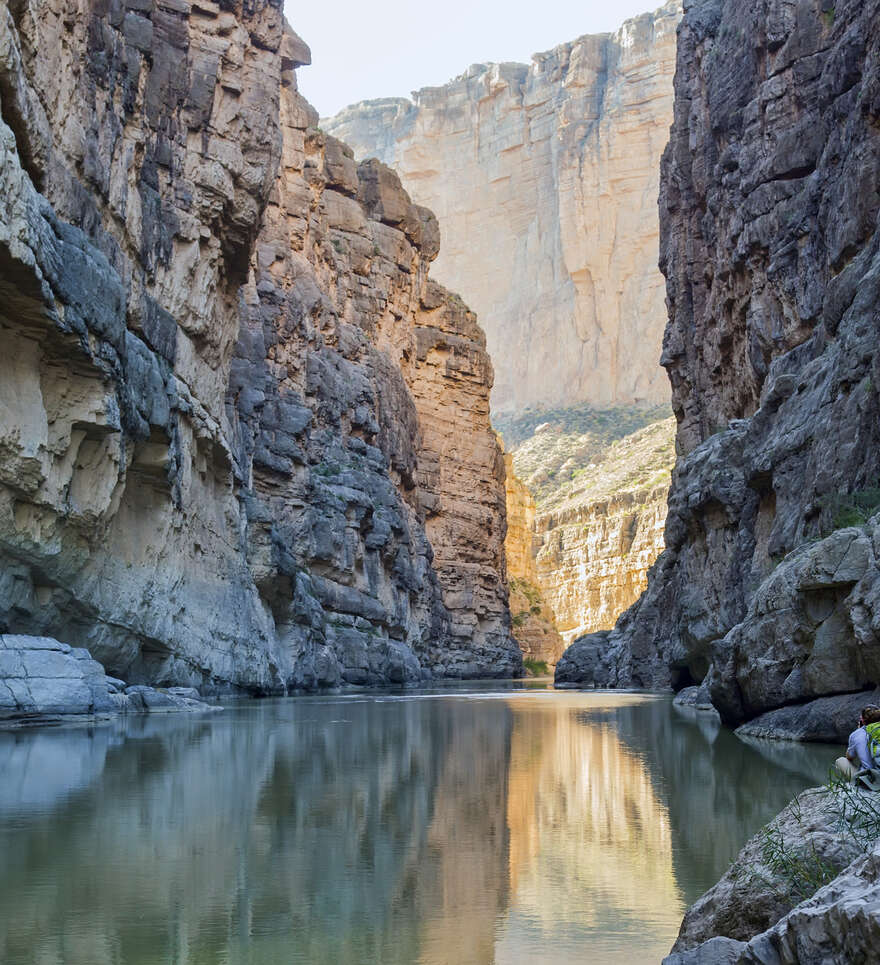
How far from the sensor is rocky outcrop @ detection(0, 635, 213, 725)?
20.1 m

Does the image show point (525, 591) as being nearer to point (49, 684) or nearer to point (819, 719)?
point (49, 684)

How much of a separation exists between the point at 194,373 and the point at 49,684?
15.3m

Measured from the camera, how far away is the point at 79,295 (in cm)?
2234

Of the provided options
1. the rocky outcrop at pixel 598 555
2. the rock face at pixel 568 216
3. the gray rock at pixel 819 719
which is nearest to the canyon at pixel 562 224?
the rock face at pixel 568 216

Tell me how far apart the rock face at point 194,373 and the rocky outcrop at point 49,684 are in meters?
1.96

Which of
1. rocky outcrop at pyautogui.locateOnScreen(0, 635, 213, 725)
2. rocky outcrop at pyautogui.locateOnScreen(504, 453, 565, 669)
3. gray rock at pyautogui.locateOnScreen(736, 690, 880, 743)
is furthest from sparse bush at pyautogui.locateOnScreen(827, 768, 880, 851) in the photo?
rocky outcrop at pyautogui.locateOnScreen(504, 453, 565, 669)

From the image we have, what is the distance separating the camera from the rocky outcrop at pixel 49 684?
20062 mm

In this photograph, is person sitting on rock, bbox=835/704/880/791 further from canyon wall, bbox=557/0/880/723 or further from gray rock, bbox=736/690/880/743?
gray rock, bbox=736/690/880/743

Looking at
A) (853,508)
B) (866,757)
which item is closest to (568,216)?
(853,508)

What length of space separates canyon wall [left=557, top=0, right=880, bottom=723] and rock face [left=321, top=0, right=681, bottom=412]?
105m

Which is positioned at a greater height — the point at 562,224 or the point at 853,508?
the point at 562,224

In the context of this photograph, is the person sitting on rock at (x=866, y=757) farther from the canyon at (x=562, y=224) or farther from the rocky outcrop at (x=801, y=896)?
the canyon at (x=562, y=224)

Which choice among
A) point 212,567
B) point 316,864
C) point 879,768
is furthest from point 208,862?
point 212,567

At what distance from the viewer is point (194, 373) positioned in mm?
34344
